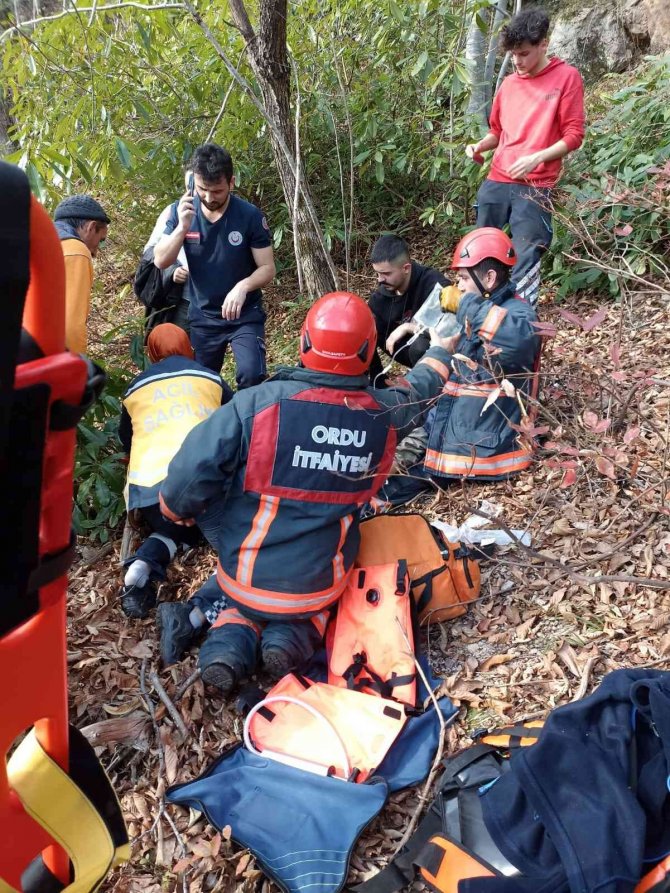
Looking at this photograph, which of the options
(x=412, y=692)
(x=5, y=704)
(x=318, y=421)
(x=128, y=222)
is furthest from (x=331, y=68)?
(x=5, y=704)

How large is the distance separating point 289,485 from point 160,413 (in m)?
1.11

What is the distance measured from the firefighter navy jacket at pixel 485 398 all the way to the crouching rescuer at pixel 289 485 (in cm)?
99

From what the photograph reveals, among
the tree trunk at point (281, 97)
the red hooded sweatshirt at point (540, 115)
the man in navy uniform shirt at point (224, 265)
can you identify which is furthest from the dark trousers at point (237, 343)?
the red hooded sweatshirt at point (540, 115)

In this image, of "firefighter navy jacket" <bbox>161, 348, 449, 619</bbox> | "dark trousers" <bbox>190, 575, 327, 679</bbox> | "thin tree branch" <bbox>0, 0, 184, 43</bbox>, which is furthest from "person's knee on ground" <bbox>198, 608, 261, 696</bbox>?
"thin tree branch" <bbox>0, 0, 184, 43</bbox>

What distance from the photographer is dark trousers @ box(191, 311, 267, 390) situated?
4.55m

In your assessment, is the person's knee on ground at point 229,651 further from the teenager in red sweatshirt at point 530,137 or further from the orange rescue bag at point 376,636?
the teenager in red sweatshirt at point 530,137

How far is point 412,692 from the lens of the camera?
263cm

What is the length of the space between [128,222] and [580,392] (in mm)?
5553

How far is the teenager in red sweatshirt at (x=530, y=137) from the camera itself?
447cm

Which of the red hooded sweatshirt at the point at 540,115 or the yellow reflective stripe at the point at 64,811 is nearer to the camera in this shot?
the yellow reflective stripe at the point at 64,811

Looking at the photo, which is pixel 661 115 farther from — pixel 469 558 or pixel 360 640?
pixel 360 640

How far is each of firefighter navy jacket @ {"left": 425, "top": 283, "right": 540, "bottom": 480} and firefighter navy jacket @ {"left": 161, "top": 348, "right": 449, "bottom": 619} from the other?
3.15 feet

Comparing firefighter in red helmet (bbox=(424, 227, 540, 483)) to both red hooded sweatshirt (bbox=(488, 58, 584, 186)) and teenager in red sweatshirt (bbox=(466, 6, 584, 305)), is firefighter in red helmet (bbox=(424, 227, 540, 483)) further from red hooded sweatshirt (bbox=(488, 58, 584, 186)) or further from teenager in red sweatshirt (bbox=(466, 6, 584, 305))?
red hooded sweatshirt (bbox=(488, 58, 584, 186))

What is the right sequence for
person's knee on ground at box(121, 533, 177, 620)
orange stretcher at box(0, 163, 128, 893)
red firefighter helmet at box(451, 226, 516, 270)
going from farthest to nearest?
red firefighter helmet at box(451, 226, 516, 270)
person's knee on ground at box(121, 533, 177, 620)
orange stretcher at box(0, 163, 128, 893)
